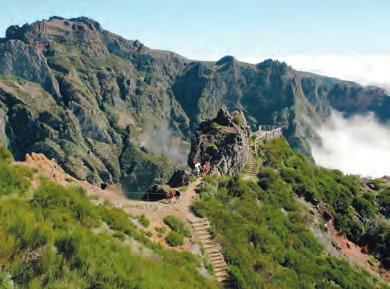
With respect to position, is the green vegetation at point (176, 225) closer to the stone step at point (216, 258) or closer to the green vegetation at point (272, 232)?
the green vegetation at point (272, 232)

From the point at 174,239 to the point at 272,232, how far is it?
11623 mm

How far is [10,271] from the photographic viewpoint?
66.7 ft

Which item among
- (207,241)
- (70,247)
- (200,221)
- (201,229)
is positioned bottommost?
(207,241)

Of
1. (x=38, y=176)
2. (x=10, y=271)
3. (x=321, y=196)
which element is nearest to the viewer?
(x=10, y=271)

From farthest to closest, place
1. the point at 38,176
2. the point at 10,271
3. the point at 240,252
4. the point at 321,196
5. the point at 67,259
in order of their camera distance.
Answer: the point at 321,196, the point at 240,252, the point at 38,176, the point at 67,259, the point at 10,271

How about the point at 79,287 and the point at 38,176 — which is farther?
the point at 38,176

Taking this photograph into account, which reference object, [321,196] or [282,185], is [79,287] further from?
[321,196]

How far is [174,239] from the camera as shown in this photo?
32562 millimetres

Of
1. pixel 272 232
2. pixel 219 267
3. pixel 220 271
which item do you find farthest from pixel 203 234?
pixel 272 232

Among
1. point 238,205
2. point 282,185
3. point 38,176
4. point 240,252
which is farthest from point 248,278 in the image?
point 282,185

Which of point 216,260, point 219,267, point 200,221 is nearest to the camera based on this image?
point 219,267

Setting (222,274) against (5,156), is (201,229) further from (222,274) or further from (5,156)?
(5,156)

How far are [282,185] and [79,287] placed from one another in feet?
110

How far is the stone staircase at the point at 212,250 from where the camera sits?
31.3 metres
